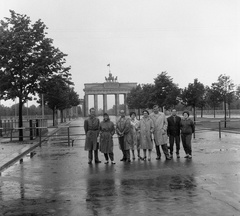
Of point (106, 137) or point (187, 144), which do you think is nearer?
point (106, 137)

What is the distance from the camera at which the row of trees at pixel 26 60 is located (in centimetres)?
2277

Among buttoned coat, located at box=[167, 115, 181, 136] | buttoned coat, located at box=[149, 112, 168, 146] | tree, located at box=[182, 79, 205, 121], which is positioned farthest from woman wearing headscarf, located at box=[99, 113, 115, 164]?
tree, located at box=[182, 79, 205, 121]

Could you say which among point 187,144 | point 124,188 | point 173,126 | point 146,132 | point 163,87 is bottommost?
point 124,188

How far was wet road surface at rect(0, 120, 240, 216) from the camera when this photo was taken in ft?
20.2

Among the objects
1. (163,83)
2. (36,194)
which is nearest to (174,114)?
(36,194)

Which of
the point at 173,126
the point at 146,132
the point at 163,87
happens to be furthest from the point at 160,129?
the point at 163,87

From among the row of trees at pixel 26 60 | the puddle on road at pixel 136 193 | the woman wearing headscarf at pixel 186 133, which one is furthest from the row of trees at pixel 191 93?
the puddle on road at pixel 136 193

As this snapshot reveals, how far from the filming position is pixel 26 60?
23.3 m

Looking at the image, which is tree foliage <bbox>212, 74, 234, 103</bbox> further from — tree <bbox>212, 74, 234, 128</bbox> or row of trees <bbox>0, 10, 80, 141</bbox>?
row of trees <bbox>0, 10, 80, 141</bbox>

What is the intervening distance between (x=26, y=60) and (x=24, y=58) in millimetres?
229

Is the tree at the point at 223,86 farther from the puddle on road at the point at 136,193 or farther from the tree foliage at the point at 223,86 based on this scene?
the puddle on road at the point at 136,193

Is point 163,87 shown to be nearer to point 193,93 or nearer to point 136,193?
point 193,93

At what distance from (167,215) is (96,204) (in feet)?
4.51

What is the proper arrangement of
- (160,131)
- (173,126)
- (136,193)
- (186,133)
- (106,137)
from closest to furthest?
(136,193) → (106,137) → (160,131) → (186,133) → (173,126)
